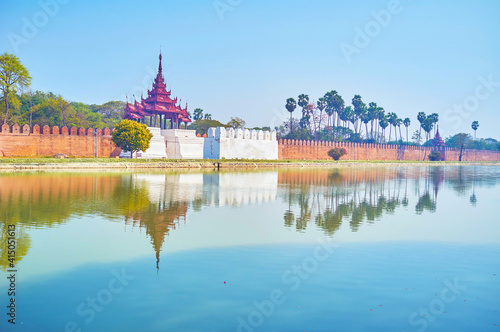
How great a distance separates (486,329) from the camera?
4336 mm

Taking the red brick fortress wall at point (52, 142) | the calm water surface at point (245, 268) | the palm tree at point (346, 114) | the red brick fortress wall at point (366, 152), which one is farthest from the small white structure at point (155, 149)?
the palm tree at point (346, 114)

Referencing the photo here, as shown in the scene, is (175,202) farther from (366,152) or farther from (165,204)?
(366,152)

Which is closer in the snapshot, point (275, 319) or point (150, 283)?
point (275, 319)

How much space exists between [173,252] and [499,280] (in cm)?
478

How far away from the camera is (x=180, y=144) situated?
40469 mm

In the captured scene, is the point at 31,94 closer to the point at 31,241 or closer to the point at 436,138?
the point at 31,241

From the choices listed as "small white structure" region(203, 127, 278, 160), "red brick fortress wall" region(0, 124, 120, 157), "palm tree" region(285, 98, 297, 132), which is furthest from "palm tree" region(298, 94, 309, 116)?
"red brick fortress wall" region(0, 124, 120, 157)

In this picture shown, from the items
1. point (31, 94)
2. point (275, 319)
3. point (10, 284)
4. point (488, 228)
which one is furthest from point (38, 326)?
point (31, 94)

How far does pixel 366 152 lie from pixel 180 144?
30988 millimetres

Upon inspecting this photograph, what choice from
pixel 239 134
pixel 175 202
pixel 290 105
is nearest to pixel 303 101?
pixel 290 105

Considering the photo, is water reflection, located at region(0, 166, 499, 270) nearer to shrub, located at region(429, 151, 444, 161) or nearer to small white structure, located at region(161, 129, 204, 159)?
small white structure, located at region(161, 129, 204, 159)

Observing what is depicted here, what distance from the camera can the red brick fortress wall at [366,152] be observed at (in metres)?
52.5

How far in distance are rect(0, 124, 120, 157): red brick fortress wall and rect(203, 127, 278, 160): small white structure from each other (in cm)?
936

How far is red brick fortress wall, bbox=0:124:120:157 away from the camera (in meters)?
32.4
